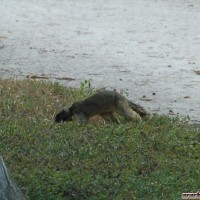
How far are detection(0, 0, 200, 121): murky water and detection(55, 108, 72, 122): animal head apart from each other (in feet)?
3.88

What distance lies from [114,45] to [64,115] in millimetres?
3834

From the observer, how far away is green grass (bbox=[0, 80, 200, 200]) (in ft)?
18.3

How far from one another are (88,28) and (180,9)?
2.02 m

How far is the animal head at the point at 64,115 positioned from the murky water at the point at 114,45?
1.18 m

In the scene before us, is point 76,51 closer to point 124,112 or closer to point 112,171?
point 124,112

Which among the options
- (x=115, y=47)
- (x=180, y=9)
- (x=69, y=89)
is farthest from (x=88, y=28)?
(x=69, y=89)

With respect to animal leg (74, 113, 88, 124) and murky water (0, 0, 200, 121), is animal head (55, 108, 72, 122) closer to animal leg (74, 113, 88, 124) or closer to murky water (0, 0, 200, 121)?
animal leg (74, 113, 88, 124)

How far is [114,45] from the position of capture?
1120 cm

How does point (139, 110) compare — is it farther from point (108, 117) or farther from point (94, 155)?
point (94, 155)

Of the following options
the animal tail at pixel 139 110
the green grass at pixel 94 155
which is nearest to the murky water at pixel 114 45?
the animal tail at pixel 139 110

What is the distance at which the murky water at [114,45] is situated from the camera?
934cm

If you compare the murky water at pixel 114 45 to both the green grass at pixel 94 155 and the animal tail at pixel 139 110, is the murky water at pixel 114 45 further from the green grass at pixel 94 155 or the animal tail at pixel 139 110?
the green grass at pixel 94 155

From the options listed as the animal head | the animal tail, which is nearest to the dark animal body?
the animal head

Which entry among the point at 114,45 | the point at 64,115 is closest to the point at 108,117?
the point at 64,115
